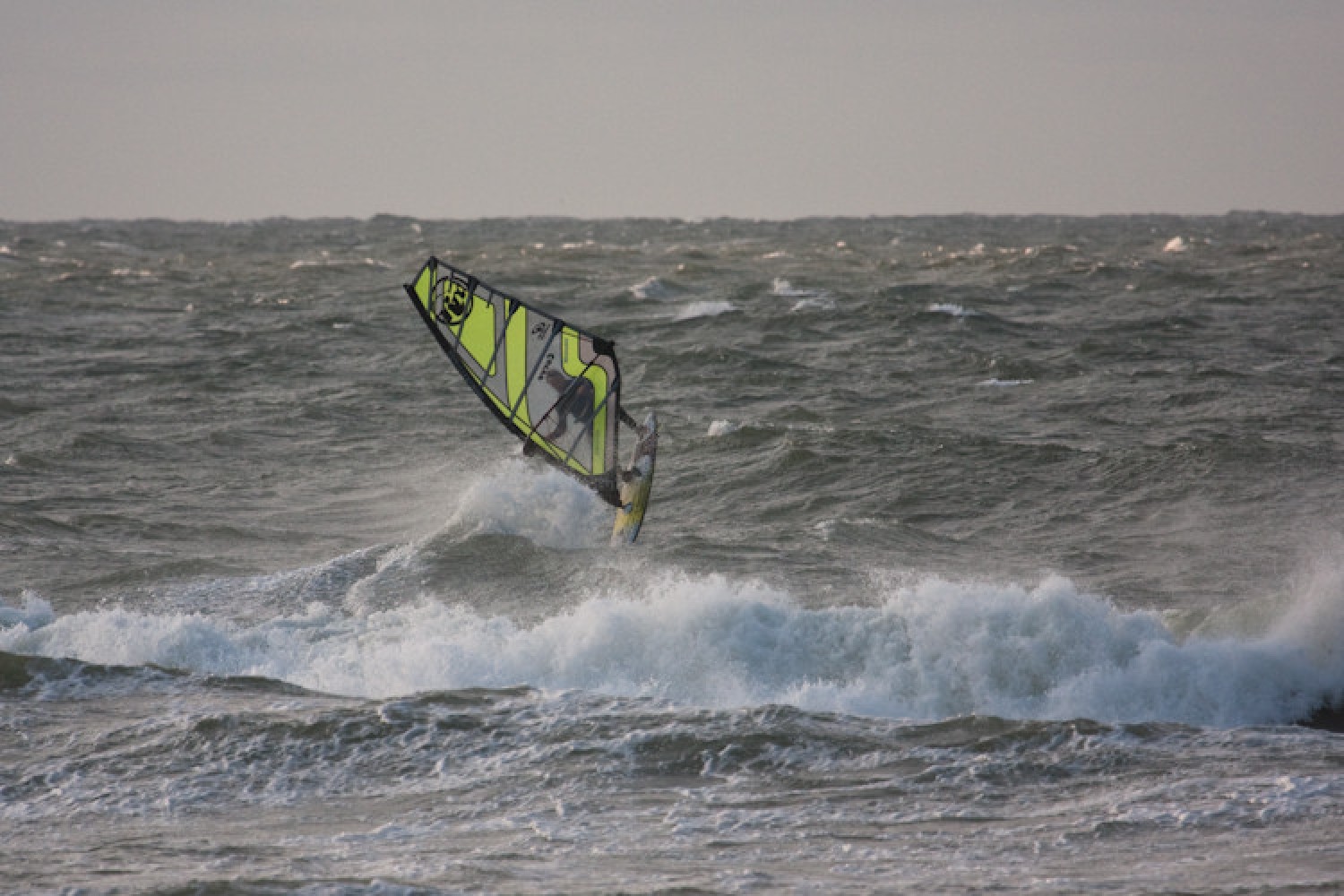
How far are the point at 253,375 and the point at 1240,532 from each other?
13540 mm

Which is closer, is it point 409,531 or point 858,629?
point 858,629

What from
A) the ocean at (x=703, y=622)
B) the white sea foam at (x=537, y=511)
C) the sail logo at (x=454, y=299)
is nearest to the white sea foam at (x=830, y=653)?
the ocean at (x=703, y=622)

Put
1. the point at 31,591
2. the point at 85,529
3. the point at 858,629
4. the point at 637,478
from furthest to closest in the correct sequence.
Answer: the point at 85,529, the point at 637,478, the point at 31,591, the point at 858,629

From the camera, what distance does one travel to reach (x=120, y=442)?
16.3 meters

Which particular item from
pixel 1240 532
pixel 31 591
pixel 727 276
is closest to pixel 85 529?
pixel 31 591

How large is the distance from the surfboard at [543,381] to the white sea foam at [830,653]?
1.88 meters

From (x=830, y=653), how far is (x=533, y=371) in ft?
12.2

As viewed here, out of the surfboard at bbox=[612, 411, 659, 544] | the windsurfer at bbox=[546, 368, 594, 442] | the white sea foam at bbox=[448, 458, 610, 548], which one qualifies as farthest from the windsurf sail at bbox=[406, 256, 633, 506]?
the white sea foam at bbox=[448, 458, 610, 548]

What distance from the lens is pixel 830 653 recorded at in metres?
9.12

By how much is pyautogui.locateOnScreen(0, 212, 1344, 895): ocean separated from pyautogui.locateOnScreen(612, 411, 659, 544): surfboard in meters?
0.36

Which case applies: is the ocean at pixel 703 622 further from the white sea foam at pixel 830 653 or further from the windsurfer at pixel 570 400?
the windsurfer at pixel 570 400

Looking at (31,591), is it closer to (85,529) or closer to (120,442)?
(85,529)

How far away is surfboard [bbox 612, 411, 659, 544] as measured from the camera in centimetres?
1152

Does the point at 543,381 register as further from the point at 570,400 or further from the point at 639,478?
the point at 639,478
